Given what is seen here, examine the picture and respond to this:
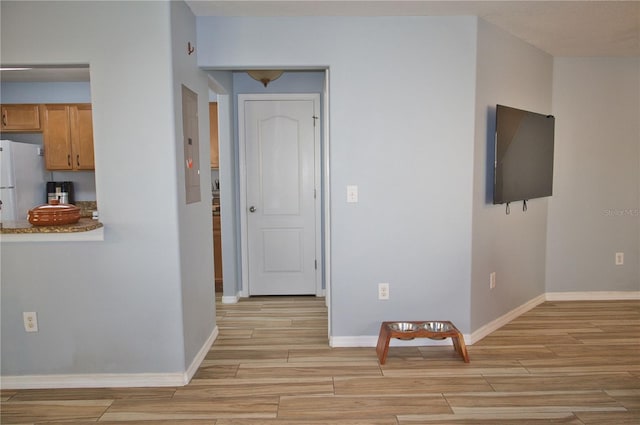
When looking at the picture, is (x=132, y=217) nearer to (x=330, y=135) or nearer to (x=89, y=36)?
(x=89, y=36)

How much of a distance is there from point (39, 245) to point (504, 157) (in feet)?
10.3

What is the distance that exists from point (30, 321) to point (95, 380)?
52 centimetres

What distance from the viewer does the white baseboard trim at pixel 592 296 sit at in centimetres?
417

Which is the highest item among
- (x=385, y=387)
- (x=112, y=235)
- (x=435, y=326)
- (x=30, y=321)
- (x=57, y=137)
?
(x=57, y=137)

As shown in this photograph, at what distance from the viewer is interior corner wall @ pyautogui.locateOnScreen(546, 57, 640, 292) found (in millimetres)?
4016

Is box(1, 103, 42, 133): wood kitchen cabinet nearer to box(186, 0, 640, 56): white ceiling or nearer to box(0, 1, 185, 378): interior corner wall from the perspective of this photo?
box(0, 1, 185, 378): interior corner wall

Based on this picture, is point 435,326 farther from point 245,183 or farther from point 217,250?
point 217,250

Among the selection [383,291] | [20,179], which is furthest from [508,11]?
[20,179]

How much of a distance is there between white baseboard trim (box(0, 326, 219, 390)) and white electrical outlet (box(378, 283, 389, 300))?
4.69 feet

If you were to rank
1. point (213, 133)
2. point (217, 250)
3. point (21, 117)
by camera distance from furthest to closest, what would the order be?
point (213, 133)
point (217, 250)
point (21, 117)

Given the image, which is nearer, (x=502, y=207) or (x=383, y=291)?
(x=383, y=291)

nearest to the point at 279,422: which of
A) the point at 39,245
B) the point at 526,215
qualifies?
the point at 39,245

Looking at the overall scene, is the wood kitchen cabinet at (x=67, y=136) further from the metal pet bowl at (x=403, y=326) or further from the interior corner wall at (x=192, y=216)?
the metal pet bowl at (x=403, y=326)

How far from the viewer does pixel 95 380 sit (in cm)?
256
